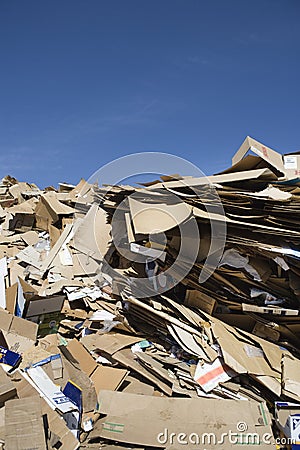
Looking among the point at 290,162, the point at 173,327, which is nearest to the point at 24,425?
the point at 173,327

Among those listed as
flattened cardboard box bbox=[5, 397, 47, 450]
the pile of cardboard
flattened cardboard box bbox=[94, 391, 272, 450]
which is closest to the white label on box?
the pile of cardboard

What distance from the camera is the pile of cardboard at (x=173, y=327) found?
6.90 ft

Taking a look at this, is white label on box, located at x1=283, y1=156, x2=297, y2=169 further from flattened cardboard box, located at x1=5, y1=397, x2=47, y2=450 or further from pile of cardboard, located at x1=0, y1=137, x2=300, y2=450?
flattened cardboard box, located at x1=5, y1=397, x2=47, y2=450

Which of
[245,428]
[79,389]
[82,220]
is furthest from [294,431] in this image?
[82,220]

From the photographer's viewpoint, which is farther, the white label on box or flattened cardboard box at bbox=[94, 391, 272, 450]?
the white label on box

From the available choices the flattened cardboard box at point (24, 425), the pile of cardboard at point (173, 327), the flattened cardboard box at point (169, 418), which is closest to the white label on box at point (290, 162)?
the pile of cardboard at point (173, 327)

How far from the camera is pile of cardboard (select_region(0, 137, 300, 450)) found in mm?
2104

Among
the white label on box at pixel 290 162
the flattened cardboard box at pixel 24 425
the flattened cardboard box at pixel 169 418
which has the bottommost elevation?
the flattened cardboard box at pixel 169 418

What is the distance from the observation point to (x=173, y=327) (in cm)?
264

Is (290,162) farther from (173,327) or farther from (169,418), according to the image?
(169,418)

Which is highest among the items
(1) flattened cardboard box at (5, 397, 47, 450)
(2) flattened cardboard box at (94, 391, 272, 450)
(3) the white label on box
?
(3) the white label on box

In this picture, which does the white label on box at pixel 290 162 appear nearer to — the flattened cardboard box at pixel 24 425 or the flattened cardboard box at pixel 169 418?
the flattened cardboard box at pixel 169 418

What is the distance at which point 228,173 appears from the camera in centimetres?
279

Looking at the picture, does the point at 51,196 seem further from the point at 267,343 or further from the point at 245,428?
the point at 245,428
